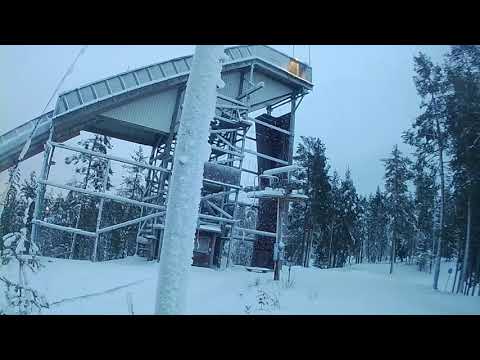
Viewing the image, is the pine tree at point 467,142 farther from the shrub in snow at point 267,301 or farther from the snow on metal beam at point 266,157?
the snow on metal beam at point 266,157

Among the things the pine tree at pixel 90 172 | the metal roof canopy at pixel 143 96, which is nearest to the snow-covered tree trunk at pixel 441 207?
the metal roof canopy at pixel 143 96

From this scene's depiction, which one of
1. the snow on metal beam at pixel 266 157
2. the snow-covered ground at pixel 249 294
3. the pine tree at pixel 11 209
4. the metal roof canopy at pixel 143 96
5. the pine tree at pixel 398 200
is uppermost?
the metal roof canopy at pixel 143 96

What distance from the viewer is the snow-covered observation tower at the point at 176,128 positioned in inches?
368

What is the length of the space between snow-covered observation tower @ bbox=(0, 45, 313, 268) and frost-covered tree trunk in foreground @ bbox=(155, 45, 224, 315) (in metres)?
7.49

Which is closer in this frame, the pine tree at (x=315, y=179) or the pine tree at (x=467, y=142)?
the pine tree at (x=467, y=142)

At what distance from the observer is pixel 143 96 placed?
10.6 meters

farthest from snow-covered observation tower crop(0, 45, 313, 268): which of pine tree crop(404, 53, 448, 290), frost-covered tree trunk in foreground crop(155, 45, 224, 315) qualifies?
frost-covered tree trunk in foreground crop(155, 45, 224, 315)

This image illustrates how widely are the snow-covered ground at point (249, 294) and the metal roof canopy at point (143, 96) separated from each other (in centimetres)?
353

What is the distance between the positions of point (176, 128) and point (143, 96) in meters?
1.52

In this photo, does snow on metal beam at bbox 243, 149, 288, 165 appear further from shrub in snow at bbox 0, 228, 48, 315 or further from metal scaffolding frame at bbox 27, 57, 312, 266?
shrub in snow at bbox 0, 228, 48, 315
